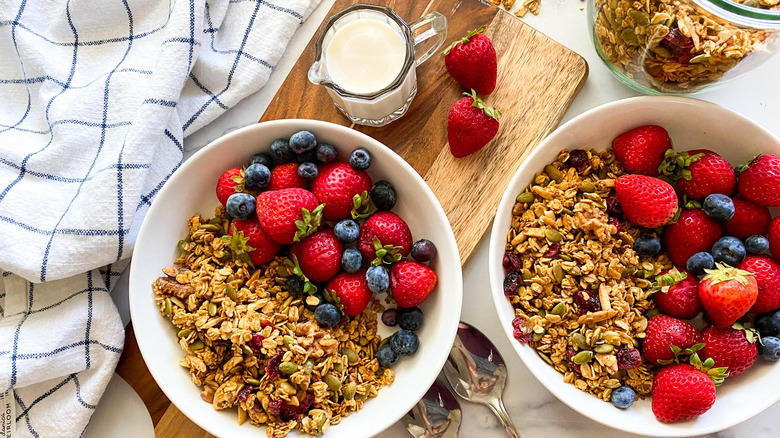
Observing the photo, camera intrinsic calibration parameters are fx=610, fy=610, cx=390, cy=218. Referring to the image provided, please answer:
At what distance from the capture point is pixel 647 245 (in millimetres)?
1195

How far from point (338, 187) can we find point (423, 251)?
0.69 feet

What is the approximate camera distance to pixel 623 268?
1.19 m

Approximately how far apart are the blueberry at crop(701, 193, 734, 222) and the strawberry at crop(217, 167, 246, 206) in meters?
0.90

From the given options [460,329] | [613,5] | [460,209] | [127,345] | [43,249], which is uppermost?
[613,5]

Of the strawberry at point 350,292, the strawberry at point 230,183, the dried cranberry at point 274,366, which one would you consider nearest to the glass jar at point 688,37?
the strawberry at point 350,292

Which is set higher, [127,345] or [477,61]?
[477,61]

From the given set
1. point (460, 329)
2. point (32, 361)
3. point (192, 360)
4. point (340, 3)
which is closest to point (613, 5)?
point (340, 3)

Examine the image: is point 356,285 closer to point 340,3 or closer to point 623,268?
point 623,268

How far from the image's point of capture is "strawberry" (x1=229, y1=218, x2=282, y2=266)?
120cm

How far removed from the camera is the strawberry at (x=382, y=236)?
1.19 m

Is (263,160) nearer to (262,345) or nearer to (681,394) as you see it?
(262,345)

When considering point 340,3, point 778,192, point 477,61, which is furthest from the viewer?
point 340,3

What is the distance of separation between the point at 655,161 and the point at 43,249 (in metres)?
1.25

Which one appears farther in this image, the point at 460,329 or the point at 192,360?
the point at 460,329
